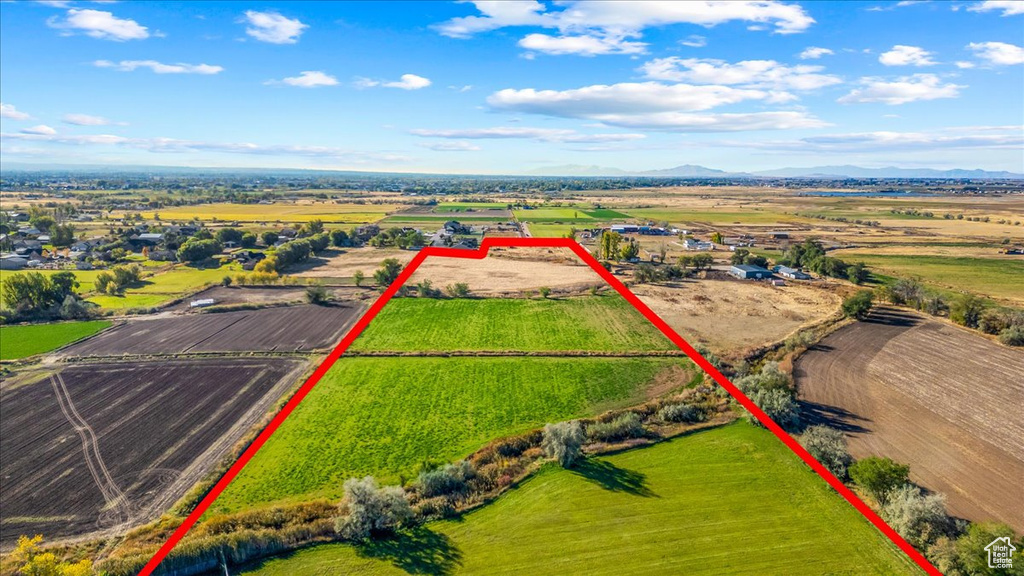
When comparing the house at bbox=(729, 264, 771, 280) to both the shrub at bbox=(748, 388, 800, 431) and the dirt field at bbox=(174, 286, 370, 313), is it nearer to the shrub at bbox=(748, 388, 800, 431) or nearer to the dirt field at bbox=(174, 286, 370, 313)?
the shrub at bbox=(748, 388, 800, 431)

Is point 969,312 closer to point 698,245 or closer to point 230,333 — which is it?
point 698,245

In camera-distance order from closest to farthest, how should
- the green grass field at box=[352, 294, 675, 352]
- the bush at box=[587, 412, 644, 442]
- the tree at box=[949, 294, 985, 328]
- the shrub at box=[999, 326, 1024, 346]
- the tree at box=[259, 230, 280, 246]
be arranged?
the bush at box=[587, 412, 644, 442]
the shrub at box=[999, 326, 1024, 346]
the tree at box=[949, 294, 985, 328]
the green grass field at box=[352, 294, 675, 352]
the tree at box=[259, 230, 280, 246]

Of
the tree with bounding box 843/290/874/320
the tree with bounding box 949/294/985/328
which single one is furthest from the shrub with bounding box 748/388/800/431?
the tree with bounding box 949/294/985/328

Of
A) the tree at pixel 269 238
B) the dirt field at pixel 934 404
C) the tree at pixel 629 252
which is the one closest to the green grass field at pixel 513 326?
the dirt field at pixel 934 404

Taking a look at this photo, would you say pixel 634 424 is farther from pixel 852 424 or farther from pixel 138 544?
pixel 138 544

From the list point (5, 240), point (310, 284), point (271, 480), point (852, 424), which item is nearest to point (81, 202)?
point (5, 240)
